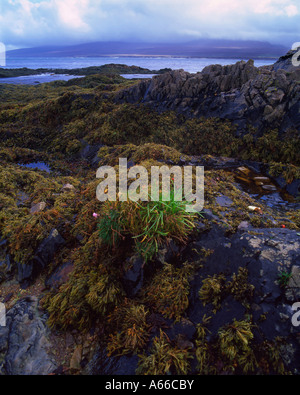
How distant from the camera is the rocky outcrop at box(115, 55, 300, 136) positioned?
9.15m

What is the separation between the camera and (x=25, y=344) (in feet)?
9.30

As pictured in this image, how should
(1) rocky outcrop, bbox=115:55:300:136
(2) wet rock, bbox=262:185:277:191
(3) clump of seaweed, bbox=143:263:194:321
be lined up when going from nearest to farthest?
(3) clump of seaweed, bbox=143:263:194:321, (2) wet rock, bbox=262:185:277:191, (1) rocky outcrop, bbox=115:55:300:136

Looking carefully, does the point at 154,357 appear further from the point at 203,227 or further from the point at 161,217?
the point at 203,227

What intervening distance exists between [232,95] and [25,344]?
1199cm

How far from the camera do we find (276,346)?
2293mm

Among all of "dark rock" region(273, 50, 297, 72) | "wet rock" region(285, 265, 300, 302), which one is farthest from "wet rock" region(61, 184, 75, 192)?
"dark rock" region(273, 50, 297, 72)

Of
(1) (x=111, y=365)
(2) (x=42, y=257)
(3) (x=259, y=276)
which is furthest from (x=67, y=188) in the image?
(3) (x=259, y=276)

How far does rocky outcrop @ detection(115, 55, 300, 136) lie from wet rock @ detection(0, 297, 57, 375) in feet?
33.6

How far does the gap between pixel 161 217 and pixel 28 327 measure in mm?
2540

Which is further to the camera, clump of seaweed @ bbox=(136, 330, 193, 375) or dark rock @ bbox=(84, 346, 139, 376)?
dark rock @ bbox=(84, 346, 139, 376)

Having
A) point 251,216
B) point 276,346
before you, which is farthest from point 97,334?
point 251,216

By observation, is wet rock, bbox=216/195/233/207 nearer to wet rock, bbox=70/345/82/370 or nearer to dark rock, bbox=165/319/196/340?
dark rock, bbox=165/319/196/340

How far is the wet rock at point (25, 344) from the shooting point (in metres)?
2.65

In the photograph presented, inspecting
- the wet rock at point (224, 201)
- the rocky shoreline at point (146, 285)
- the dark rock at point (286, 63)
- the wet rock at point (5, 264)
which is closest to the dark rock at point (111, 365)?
the rocky shoreline at point (146, 285)
